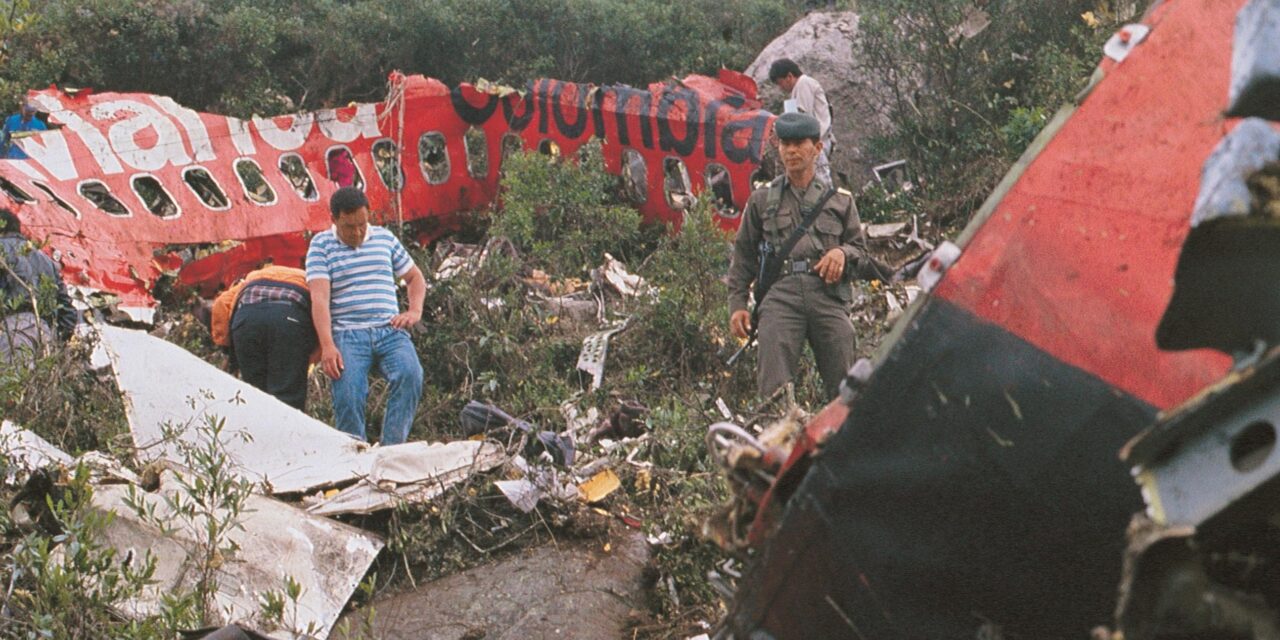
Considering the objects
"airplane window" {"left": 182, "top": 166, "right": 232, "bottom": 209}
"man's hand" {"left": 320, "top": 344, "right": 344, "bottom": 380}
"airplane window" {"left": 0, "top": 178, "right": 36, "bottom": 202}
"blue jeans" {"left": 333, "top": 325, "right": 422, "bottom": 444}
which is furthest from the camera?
"airplane window" {"left": 182, "top": 166, "right": 232, "bottom": 209}

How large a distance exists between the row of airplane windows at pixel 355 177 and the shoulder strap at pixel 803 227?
6.29 metres

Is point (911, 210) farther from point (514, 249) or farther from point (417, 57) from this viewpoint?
point (417, 57)

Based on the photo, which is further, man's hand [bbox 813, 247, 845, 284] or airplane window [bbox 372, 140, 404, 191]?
airplane window [bbox 372, 140, 404, 191]

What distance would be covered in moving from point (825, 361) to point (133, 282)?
23.0 feet

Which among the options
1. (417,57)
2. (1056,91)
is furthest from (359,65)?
(1056,91)

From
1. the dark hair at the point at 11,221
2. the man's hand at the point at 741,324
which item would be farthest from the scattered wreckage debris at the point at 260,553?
the dark hair at the point at 11,221

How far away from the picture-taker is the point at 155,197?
12148mm

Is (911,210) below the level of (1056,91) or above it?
below

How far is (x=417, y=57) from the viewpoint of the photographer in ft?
55.6

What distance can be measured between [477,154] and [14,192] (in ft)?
15.7

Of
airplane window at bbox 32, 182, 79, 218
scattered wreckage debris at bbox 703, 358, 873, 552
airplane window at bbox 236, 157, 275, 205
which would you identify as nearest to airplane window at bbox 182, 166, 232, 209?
airplane window at bbox 236, 157, 275, 205

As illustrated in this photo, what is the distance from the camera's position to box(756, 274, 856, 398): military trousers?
614 cm

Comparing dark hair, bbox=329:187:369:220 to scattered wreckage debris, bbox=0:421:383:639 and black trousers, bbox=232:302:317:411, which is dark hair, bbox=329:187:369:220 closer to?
black trousers, bbox=232:302:317:411

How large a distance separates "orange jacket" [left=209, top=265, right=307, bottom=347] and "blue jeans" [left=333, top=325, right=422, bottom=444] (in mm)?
465
